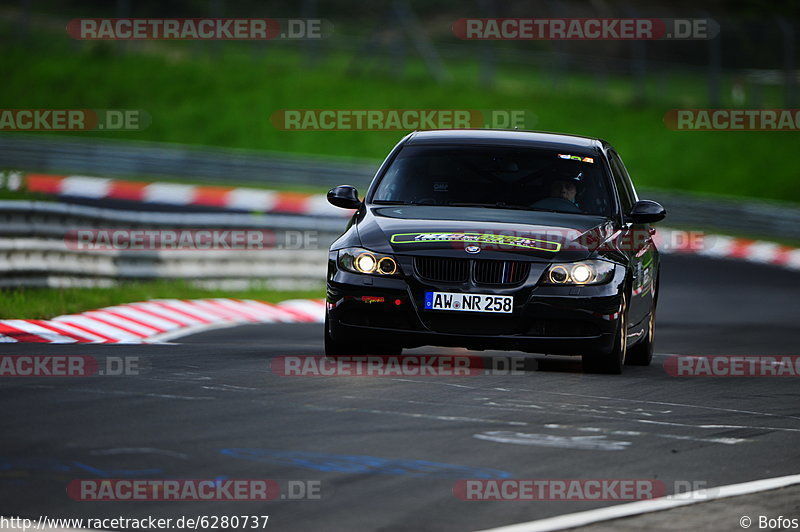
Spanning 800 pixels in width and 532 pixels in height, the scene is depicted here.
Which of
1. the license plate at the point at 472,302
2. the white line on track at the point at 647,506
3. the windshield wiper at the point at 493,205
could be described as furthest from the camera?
the windshield wiper at the point at 493,205

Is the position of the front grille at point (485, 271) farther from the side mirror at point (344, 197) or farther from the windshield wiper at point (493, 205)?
the side mirror at point (344, 197)

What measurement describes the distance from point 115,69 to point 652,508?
39.9m

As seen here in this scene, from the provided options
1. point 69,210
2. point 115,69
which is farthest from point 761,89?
point 69,210

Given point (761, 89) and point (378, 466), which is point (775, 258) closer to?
point (761, 89)

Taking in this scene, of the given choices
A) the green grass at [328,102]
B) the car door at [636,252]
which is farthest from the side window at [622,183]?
the green grass at [328,102]

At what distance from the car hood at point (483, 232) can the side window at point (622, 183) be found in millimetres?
735

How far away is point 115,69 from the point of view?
44594 mm

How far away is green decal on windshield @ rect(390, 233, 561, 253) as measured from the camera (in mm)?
9703

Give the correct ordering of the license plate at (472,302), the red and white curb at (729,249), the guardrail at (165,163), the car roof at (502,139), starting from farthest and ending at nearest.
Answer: the guardrail at (165,163) → the red and white curb at (729,249) → the car roof at (502,139) → the license plate at (472,302)

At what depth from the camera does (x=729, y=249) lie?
33.6 m

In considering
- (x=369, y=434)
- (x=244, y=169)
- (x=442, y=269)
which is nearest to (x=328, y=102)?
(x=244, y=169)

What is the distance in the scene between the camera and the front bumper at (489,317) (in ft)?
31.3

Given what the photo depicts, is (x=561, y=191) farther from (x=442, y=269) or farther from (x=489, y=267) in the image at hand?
(x=442, y=269)

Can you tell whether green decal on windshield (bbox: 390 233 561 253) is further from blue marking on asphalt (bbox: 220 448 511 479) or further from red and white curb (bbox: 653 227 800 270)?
red and white curb (bbox: 653 227 800 270)
